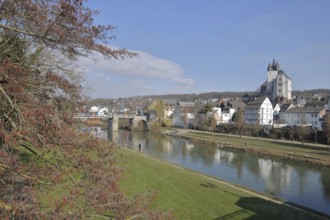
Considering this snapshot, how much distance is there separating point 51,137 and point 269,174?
2379 cm

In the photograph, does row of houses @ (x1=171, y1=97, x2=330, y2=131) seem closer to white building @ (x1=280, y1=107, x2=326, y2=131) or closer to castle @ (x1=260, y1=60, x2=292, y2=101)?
white building @ (x1=280, y1=107, x2=326, y2=131)

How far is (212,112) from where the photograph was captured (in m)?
74.2

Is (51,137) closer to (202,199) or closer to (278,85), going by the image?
(202,199)

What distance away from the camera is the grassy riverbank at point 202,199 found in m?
11.7

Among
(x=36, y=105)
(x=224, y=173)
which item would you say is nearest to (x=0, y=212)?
(x=36, y=105)

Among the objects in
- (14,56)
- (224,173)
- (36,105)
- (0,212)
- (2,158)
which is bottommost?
(224,173)

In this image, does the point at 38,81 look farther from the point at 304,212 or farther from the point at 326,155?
the point at 326,155

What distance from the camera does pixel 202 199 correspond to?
43.7ft

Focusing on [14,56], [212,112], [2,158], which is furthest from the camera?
[212,112]

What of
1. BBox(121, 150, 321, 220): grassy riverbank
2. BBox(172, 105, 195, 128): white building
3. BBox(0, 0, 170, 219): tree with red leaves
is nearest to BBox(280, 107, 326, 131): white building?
BBox(172, 105, 195, 128): white building

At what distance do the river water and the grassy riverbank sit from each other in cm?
321

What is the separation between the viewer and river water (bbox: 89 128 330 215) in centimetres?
1900

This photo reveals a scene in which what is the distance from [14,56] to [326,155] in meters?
35.2

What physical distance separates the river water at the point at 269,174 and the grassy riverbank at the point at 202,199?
3214 mm
